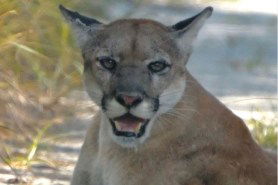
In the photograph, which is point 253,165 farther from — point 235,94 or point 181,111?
point 235,94

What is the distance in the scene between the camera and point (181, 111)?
6562mm

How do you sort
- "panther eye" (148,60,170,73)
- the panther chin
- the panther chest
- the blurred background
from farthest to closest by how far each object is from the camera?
the blurred background
the panther chest
"panther eye" (148,60,170,73)
the panther chin

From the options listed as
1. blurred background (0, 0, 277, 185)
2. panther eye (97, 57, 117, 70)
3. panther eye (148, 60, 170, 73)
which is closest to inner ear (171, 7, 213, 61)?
panther eye (148, 60, 170, 73)

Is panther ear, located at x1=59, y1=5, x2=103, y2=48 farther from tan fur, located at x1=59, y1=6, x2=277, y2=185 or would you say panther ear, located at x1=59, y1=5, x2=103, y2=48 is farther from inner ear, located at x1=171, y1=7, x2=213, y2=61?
inner ear, located at x1=171, y1=7, x2=213, y2=61

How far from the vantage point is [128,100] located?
6098 mm

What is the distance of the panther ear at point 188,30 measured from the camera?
6.46 meters

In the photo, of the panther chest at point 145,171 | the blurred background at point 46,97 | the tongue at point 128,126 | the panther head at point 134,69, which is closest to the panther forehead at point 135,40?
the panther head at point 134,69

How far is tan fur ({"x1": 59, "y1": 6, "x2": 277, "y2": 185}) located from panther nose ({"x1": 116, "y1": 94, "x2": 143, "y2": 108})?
0.33 ft

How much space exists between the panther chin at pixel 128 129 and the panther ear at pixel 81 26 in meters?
0.54

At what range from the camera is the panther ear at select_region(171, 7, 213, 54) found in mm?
6465

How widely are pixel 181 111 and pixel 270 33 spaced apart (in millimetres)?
6698

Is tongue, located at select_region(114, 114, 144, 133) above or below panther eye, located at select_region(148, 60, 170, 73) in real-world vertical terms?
below

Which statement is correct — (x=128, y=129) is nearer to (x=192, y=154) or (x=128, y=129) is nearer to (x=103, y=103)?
(x=103, y=103)

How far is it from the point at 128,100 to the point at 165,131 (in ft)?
1.69
